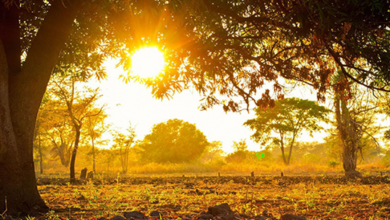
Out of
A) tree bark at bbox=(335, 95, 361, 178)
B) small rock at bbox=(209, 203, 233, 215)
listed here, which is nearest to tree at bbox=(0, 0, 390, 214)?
small rock at bbox=(209, 203, 233, 215)

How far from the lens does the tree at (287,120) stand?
34.2 meters

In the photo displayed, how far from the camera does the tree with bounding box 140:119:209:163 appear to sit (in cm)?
3956

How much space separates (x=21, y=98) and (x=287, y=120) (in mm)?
33057

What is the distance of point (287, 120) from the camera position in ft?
116

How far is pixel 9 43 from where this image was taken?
245 inches

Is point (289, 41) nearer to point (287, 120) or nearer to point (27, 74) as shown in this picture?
point (27, 74)

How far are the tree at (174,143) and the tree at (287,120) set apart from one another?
8.22 meters

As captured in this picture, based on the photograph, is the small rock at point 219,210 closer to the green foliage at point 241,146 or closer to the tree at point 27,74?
the tree at point 27,74

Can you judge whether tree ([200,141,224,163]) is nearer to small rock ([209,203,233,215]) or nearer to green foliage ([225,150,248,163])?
green foliage ([225,150,248,163])

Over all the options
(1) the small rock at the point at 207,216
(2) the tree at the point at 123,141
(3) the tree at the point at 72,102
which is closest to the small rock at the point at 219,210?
(1) the small rock at the point at 207,216

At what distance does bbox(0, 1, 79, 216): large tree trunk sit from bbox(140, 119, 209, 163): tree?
1328 inches

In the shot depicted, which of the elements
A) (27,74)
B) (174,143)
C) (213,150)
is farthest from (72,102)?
(213,150)

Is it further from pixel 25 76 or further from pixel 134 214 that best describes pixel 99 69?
pixel 134 214

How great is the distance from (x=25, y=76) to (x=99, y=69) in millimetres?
4523
